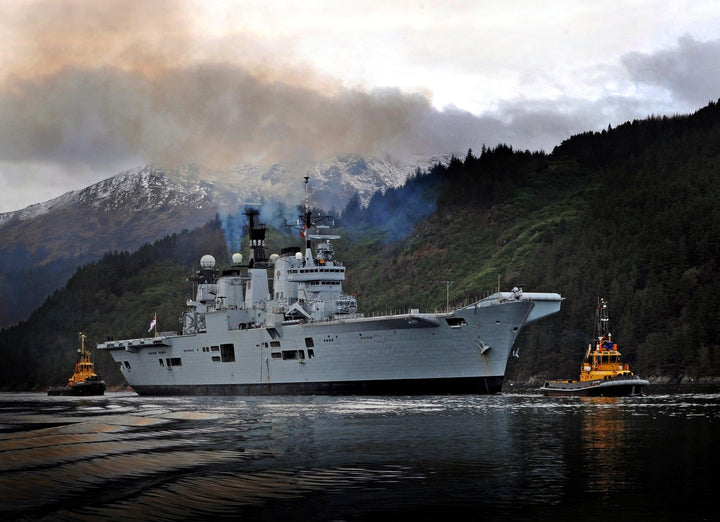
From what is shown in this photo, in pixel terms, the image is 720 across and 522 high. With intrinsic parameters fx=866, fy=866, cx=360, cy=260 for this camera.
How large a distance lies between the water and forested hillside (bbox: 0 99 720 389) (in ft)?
199

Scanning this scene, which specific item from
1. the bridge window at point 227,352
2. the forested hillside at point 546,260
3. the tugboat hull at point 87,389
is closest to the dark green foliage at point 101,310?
the forested hillside at point 546,260

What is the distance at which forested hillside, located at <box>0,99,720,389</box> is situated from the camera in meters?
99.8

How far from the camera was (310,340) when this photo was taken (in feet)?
198

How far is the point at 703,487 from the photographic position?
19.8 meters

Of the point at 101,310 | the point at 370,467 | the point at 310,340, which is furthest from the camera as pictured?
the point at 101,310

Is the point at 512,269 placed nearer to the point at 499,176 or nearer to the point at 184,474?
the point at 499,176

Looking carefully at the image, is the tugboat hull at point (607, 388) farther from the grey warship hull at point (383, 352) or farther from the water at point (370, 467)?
the water at point (370, 467)

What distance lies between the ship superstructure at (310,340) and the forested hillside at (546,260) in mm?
41871

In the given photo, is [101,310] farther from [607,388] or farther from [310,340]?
[607,388]

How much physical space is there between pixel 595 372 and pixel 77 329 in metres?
137

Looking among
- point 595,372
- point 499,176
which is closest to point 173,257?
point 499,176

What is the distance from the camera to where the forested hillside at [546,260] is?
99812mm

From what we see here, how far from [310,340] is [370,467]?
37032mm

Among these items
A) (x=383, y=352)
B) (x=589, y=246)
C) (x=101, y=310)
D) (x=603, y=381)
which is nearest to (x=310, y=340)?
(x=383, y=352)
